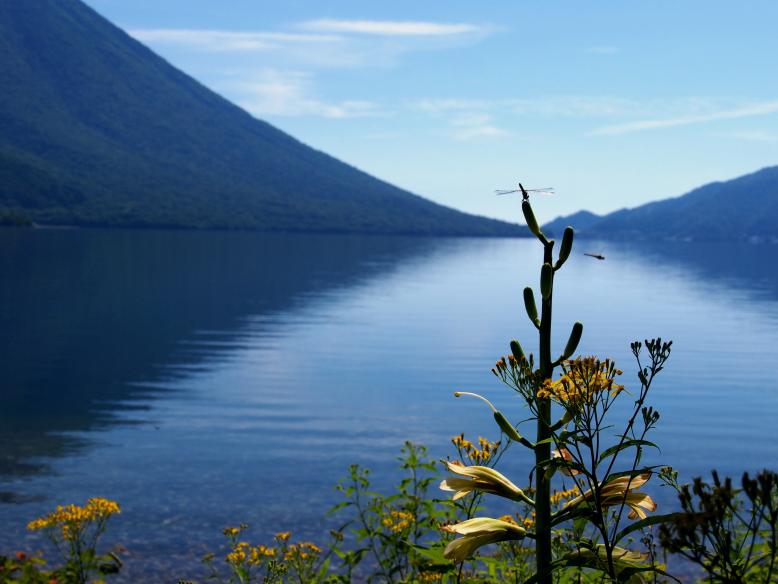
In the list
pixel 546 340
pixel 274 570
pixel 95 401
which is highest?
pixel 546 340

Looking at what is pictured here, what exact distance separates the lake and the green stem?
37.6 ft

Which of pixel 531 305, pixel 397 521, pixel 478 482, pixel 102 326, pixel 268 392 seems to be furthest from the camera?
pixel 102 326

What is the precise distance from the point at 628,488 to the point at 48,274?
290 feet

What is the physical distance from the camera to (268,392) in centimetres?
3136

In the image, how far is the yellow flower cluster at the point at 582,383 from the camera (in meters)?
3.44

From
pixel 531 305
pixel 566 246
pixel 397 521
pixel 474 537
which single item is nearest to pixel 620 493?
pixel 474 537

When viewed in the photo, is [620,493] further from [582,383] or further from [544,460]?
[582,383]

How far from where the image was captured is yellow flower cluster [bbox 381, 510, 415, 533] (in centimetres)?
854

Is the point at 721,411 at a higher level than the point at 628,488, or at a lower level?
lower

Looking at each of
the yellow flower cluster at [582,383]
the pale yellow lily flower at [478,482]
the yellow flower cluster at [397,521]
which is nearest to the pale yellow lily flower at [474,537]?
the pale yellow lily flower at [478,482]

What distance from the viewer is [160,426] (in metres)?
25.1

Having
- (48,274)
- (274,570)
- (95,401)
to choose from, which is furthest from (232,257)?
(274,570)

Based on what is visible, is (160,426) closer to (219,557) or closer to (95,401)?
(95,401)

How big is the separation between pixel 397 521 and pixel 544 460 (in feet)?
18.1
